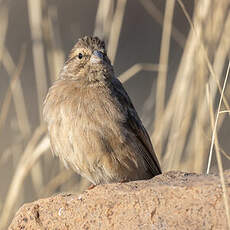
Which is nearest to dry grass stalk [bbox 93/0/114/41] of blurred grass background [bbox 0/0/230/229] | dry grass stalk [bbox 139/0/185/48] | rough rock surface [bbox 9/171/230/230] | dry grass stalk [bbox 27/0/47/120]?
blurred grass background [bbox 0/0/230/229]

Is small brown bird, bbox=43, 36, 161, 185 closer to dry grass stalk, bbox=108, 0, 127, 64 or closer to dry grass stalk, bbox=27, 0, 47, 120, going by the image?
dry grass stalk, bbox=108, 0, 127, 64

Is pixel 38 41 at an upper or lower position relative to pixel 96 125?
upper

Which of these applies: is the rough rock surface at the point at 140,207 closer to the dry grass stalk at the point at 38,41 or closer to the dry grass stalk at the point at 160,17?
the dry grass stalk at the point at 38,41

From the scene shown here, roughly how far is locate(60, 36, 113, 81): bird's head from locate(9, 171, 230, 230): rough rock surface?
1763mm

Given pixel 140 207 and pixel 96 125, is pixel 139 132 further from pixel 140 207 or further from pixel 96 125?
pixel 140 207

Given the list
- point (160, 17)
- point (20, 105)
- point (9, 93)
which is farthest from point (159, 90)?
point (160, 17)

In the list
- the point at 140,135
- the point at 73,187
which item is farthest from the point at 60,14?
the point at 140,135

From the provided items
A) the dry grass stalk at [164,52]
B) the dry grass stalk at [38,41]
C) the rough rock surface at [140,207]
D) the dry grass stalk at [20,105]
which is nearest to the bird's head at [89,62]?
the dry grass stalk at [164,52]

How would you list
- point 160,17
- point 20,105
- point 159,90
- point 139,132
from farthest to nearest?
1. point 160,17
2. point 20,105
3. point 159,90
4. point 139,132

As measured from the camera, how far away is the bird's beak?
6348mm

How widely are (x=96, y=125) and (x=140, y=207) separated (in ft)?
5.86

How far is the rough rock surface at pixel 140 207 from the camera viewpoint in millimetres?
4004

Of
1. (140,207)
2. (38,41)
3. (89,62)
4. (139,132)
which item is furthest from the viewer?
(38,41)

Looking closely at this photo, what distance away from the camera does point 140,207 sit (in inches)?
165
